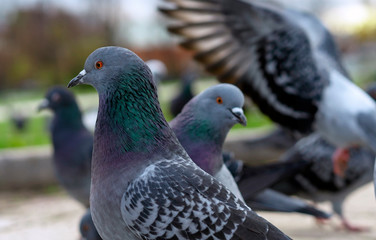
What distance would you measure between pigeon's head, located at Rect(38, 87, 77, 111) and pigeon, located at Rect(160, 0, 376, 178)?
55.9 inches

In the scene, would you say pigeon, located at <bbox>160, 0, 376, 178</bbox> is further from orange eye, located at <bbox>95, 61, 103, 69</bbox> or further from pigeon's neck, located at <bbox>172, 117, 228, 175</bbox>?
orange eye, located at <bbox>95, 61, 103, 69</bbox>

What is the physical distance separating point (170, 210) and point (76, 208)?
4180 mm

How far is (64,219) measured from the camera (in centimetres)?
530

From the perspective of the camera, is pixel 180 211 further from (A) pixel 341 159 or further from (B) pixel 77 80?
(A) pixel 341 159

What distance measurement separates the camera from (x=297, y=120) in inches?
169

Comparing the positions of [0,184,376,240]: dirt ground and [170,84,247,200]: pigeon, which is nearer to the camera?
[170,84,247,200]: pigeon

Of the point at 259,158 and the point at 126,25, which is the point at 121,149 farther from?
the point at 126,25

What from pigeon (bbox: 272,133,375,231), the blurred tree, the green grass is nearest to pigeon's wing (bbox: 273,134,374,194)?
pigeon (bbox: 272,133,375,231)

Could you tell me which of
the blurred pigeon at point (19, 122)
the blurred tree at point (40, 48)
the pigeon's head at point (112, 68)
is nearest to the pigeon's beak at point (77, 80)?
the pigeon's head at point (112, 68)

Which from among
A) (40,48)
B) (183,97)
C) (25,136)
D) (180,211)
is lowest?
(40,48)

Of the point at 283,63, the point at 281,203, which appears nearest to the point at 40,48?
the point at 283,63

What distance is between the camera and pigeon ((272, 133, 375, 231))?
4488mm

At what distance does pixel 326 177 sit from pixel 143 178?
115 inches

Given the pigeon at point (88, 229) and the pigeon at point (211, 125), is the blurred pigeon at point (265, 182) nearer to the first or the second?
the pigeon at point (211, 125)
